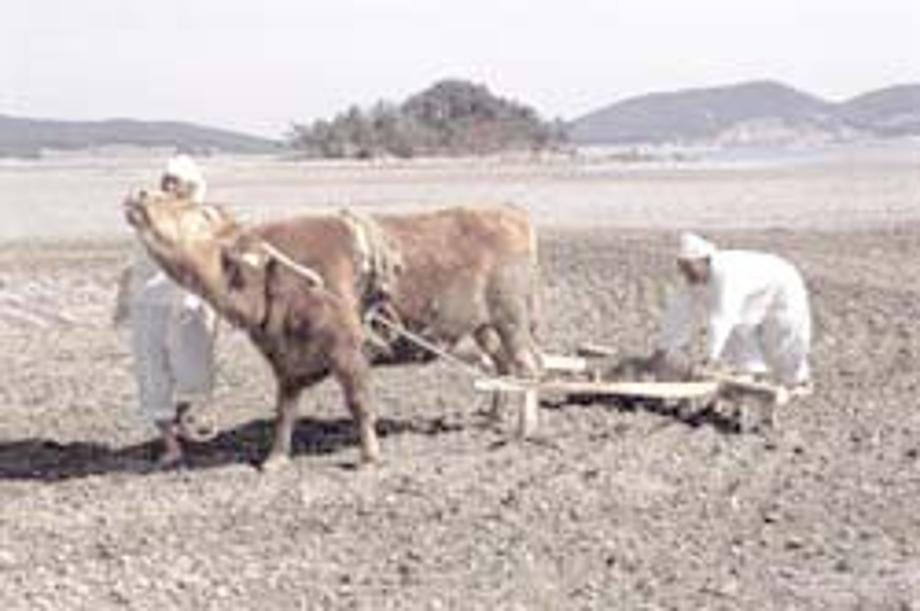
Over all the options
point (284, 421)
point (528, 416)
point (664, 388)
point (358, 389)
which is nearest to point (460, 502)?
point (358, 389)

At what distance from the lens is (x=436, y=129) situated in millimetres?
110125

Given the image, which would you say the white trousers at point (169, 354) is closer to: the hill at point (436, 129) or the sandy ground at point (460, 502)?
the sandy ground at point (460, 502)

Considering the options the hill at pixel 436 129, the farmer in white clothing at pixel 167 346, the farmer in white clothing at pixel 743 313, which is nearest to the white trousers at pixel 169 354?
the farmer in white clothing at pixel 167 346

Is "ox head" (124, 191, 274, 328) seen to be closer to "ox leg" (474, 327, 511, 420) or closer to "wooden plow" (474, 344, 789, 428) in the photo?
"wooden plow" (474, 344, 789, 428)

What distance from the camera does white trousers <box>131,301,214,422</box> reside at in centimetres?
1246

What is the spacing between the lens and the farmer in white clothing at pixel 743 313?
13.3 m

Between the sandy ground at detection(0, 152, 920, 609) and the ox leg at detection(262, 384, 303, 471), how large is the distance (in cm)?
15

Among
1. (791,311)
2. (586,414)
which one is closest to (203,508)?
(586,414)

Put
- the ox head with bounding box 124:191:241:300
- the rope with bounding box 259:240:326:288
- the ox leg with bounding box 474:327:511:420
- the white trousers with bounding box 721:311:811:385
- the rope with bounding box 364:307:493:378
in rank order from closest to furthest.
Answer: the ox head with bounding box 124:191:241:300 < the rope with bounding box 259:240:326:288 < the rope with bounding box 364:307:493:378 < the ox leg with bounding box 474:327:511:420 < the white trousers with bounding box 721:311:811:385

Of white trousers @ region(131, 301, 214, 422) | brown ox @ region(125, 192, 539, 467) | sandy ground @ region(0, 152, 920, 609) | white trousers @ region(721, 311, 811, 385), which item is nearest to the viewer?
sandy ground @ region(0, 152, 920, 609)

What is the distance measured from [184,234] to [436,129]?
325ft

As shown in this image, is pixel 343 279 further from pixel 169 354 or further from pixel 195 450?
pixel 195 450

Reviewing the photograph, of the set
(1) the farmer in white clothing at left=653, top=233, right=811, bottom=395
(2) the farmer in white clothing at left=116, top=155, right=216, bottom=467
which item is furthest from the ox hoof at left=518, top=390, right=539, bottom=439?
(2) the farmer in white clothing at left=116, top=155, right=216, bottom=467

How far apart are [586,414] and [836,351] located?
169 inches
